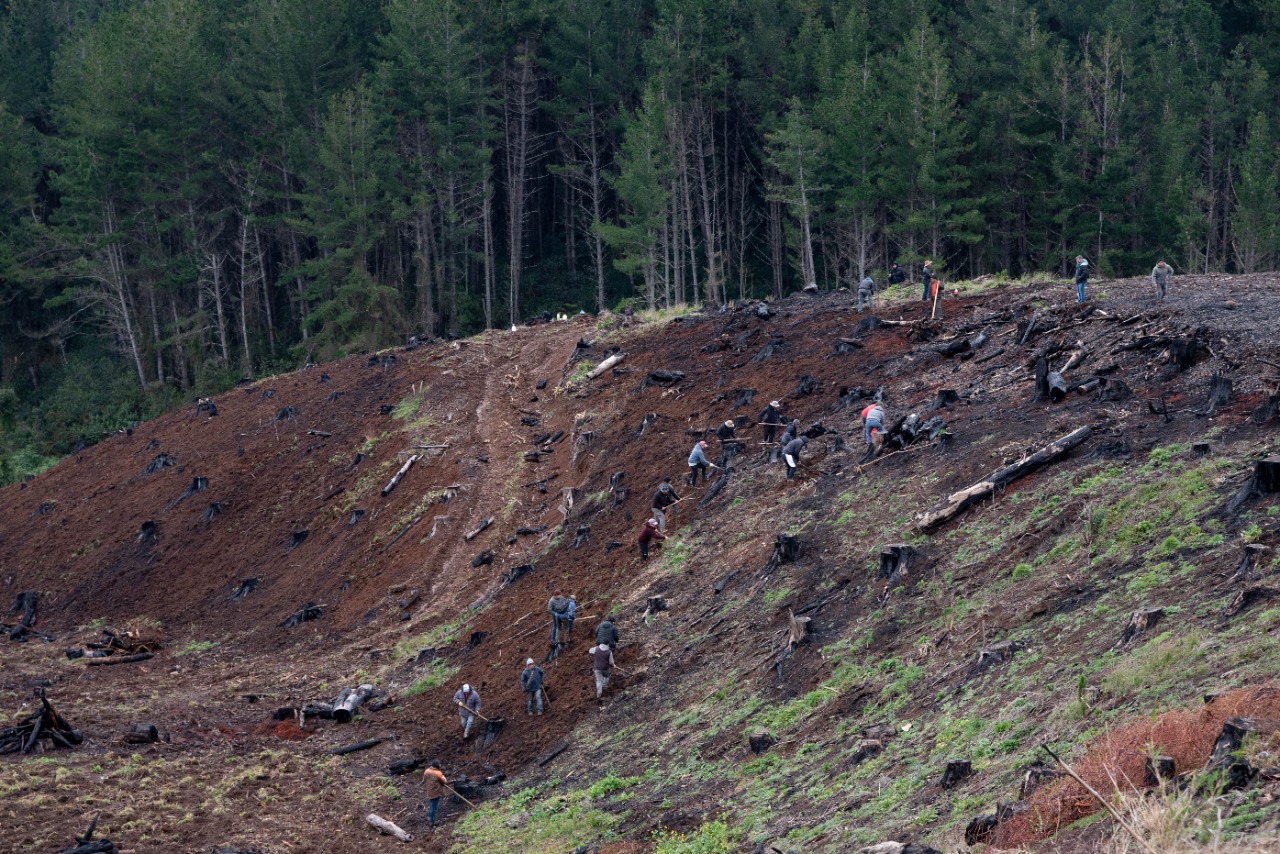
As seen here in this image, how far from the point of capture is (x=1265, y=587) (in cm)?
1201

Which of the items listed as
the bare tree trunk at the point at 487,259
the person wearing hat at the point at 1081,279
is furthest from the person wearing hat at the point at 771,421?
the bare tree trunk at the point at 487,259

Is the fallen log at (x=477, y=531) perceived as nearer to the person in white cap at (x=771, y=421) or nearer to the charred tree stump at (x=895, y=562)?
the person in white cap at (x=771, y=421)

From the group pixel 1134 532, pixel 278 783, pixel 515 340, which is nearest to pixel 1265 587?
pixel 1134 532

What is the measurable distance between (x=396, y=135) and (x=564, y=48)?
8.63m

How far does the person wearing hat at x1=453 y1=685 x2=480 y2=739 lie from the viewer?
758 inches

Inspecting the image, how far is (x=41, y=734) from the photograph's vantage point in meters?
19.8

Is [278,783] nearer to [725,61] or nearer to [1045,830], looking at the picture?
[1045,830]

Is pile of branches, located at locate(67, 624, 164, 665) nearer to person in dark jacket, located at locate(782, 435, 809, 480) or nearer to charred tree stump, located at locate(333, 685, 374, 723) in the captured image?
charred tree stump, located at locate(333, 685, 374, 723)

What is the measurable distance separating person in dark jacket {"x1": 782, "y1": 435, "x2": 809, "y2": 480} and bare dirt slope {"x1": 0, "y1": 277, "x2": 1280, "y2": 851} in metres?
0.28

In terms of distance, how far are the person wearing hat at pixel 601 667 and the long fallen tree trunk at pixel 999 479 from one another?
4.85 meters

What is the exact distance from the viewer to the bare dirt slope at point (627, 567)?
47.9 feet

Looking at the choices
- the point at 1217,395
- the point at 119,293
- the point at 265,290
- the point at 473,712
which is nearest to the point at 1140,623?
the point at 1217,395

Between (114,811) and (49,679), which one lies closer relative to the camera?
(114,811)

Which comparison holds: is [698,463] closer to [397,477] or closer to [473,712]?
[473,712]
